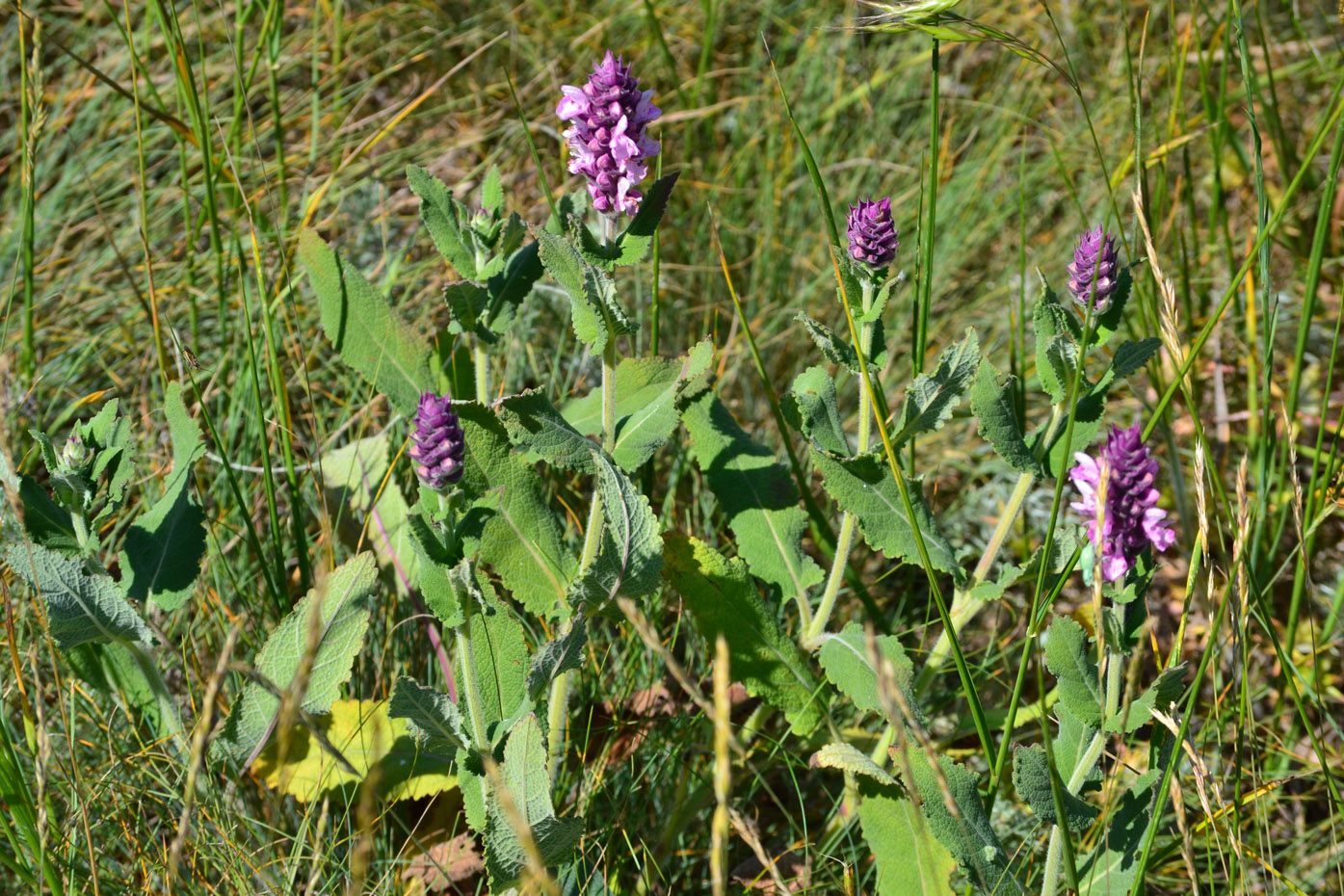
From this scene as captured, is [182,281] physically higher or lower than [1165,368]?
higher

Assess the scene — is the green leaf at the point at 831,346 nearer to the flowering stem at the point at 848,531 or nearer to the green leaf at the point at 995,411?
the flowering stem at the point at 848,531

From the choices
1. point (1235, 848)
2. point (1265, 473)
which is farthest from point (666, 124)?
point (1235, 848)

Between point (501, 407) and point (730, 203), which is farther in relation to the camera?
point (730, 203)

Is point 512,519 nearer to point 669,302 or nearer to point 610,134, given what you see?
point 610,134

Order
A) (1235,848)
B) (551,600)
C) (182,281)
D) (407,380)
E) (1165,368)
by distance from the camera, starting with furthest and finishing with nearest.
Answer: (1165,368) → (182,281) → (407,380) → (551,600) → (1235,848)

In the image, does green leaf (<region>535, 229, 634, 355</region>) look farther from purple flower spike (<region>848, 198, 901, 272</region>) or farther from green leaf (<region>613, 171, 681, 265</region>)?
purple flower spike (<region>848, 198, 901, 272</region>)

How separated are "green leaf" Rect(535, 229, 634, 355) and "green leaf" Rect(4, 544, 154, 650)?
0.81m

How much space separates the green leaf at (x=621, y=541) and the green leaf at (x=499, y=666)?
7.2 inches

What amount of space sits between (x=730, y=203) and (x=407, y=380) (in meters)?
1.69

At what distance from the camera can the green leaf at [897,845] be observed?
1.74 metres

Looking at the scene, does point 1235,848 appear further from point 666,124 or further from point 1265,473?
point 666,124

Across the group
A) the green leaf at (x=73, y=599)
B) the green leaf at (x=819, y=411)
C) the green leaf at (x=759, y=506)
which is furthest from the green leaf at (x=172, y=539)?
the green leaf at (x=819, y=411)

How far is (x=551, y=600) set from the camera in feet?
5.97

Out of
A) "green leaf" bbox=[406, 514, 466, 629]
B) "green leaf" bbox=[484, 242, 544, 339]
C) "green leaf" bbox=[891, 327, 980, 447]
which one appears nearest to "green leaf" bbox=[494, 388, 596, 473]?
"green leaf" bbox=[406, 514, 466, 629]
